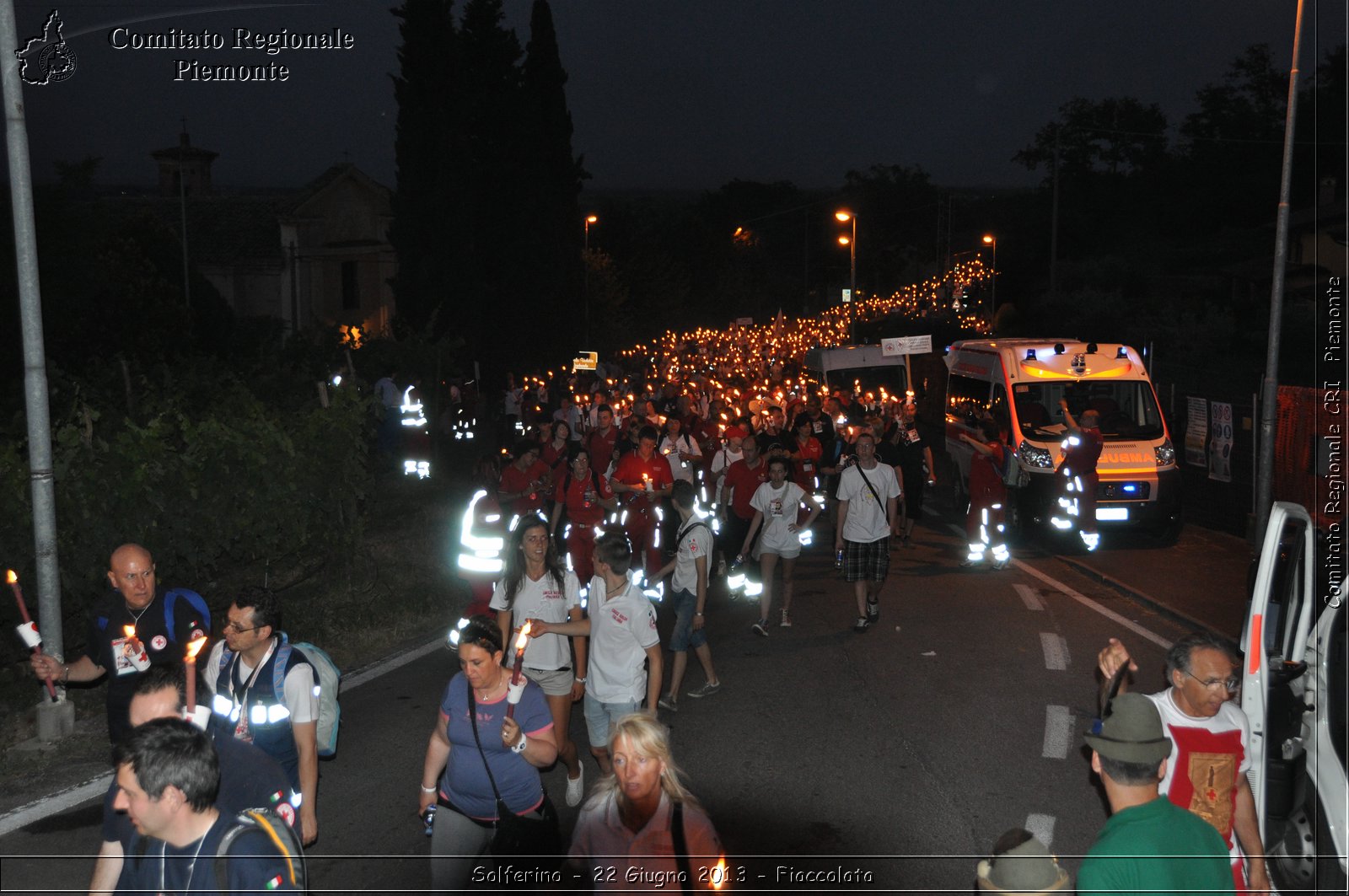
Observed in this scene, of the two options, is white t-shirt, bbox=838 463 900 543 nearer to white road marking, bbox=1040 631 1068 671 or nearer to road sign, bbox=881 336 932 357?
white road marking, bbox=1040 631 1068 671

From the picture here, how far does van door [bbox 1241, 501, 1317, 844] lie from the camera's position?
16.4ft

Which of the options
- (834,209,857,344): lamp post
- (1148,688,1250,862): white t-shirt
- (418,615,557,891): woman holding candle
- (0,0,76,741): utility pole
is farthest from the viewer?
(834,209,857,344): lamp post

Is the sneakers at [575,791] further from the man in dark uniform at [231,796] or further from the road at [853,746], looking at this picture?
the man in dark uniform at [231,796]

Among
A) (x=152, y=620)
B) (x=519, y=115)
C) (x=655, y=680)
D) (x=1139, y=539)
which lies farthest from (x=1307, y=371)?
(x=152, y=620)

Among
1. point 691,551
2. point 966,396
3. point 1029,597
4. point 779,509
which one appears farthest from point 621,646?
point 966,396

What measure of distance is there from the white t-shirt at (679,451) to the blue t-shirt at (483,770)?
7.85 metres

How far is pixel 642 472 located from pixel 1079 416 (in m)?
7.98

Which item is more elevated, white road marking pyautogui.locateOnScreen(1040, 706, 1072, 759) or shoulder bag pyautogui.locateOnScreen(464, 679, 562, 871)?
shoulder bag pyautogui.locateOnScreen(464, 679, 562, 871)

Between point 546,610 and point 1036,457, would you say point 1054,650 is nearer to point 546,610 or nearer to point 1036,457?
point 546,610

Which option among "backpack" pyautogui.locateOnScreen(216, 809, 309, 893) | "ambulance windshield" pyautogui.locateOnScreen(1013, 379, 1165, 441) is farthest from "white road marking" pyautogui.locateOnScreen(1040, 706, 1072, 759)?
"ambulance windshield" pyautogui.locateOnScreen(1013, 379, 1165, 441)

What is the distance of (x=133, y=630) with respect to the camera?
600 cm

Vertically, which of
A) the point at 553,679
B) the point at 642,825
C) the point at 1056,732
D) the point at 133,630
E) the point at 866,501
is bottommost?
the point at 1056,732

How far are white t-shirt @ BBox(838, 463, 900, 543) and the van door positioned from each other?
5.40m

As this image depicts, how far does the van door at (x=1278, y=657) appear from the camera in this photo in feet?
16.4
